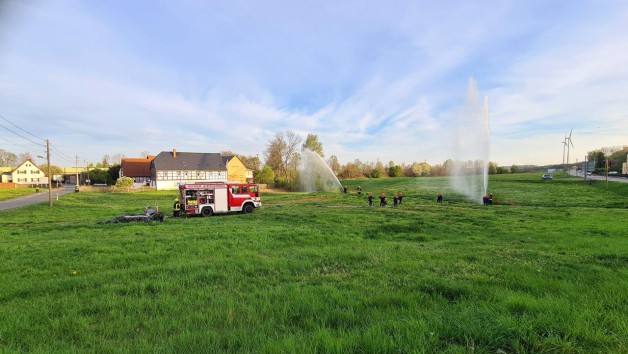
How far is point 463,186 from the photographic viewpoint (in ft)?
170

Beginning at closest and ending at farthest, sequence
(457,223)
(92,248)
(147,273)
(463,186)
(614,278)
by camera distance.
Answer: (614,278) → (147,273) → (92,248) → (457,223) → (463,186)

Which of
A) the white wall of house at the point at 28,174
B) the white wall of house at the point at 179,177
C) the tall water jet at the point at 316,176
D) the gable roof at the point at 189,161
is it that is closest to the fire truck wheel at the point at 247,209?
the tall water jet at the point at 316,176

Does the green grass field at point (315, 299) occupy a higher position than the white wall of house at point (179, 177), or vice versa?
the white wall of house at point (179, 177)

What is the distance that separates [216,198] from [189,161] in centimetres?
6091

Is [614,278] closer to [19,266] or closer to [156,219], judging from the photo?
[19,266]

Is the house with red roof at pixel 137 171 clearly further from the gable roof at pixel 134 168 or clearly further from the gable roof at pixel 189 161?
the gable roof at pixel 189 161

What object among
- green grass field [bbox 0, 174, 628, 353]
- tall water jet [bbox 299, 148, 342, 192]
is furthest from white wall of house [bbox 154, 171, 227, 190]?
green grass field [bbox 0, 174, 628, 353]

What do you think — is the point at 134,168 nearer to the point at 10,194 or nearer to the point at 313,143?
the point at 10,194

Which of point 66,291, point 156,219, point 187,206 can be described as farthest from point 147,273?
point 187,206

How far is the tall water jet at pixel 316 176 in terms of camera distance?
198ft

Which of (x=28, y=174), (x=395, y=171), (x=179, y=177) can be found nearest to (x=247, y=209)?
(x=179, y=177)

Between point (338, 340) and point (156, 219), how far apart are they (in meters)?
21.1

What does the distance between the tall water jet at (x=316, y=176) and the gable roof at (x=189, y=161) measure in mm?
30023

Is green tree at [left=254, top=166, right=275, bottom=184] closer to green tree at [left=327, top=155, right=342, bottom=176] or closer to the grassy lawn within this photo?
green tree at [left=327, top=155, right=342, bottom=176]
